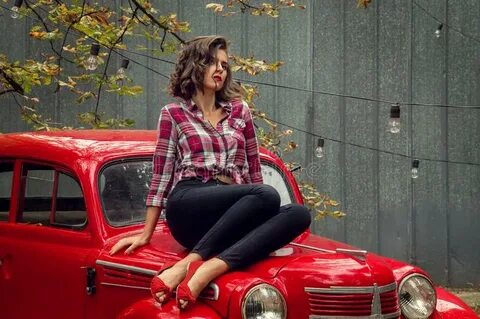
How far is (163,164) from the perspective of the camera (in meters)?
4.81

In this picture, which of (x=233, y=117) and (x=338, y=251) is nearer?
(x=338, y=251)

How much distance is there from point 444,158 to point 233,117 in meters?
5.40

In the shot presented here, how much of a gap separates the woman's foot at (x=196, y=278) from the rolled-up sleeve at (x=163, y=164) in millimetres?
550

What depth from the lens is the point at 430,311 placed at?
15.7ft

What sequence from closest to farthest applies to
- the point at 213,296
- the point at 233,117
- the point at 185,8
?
1. the point at 213,296
2. the point at 233,117
3. the point at 185,8

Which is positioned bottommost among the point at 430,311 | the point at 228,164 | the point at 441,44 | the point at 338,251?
the point at 430,311

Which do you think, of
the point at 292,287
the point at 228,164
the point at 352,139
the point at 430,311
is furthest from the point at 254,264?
the point at 352,139

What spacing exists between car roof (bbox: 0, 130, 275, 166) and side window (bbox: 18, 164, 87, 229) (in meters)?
0.09

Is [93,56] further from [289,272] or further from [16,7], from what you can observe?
[289,272]

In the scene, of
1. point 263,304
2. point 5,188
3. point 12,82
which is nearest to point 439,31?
point 12,82

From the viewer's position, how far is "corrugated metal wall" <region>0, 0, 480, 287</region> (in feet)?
32.3

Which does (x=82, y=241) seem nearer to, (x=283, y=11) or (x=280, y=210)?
(x=280, y=210)

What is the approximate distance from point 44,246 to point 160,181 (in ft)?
3.20

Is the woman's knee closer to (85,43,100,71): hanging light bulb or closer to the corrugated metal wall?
(85,43,100,71): hanging light bulb
